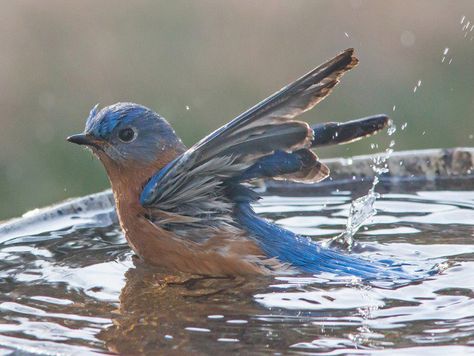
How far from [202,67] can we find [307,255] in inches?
349

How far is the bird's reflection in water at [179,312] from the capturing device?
152 inches

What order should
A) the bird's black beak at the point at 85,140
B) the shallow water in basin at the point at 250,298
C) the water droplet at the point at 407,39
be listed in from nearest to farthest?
the shallow water in basin at the point at 250,298 → the bird's black beak at the point at 85,140 → the water droplet at the point at 407,39

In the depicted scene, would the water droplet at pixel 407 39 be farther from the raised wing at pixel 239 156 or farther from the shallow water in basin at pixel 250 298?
the raised wing at pixel 239 156

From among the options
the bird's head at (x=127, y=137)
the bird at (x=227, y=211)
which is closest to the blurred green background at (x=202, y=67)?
the bird's head at (x=127, y=137)

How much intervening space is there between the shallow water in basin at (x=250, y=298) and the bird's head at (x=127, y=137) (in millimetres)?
446

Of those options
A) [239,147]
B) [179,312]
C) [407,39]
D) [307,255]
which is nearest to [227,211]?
[307,255]

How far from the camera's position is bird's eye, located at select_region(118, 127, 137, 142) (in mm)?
5625

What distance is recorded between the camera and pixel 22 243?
5.57 metres

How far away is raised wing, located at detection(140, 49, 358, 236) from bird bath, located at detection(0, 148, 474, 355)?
32 centimetres

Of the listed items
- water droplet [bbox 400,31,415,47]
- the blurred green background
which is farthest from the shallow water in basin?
water droplet [bbox 400,31,415,47]

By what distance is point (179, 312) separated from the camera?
438 centimetres

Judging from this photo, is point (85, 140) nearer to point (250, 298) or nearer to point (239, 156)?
point (239, 156)

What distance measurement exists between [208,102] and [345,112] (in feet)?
5.08

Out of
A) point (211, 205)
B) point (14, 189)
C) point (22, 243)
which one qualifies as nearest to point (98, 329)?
point (211, 205)
